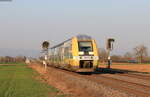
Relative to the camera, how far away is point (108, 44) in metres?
43.3

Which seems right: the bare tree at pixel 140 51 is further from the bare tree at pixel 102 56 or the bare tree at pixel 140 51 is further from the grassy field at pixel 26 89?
the grassy field at pixel 26 89

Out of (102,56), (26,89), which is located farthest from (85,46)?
(102,56)

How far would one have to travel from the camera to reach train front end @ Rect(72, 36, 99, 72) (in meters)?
31.0

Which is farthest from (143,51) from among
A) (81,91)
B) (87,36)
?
(81,91)

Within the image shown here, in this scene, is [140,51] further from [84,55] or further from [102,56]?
[84,55]

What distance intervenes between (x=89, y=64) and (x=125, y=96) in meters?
17.3

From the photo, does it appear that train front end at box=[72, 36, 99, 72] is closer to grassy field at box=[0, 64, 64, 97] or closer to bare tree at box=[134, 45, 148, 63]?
grassy field at box=[0, 64, 64, 97]

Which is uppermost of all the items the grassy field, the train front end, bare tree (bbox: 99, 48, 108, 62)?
bare tree (bbox: 99, 48, 108, 62)

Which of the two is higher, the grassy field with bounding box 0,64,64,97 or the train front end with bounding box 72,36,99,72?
the train front end with bounding box 72,36,99,72

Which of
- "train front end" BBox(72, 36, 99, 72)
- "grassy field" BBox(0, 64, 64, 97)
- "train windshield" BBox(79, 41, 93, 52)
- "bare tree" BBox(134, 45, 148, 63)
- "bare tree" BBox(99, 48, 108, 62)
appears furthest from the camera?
"bare tree" BBox(134, 45, 148, 63)

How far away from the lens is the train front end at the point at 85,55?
31000mm

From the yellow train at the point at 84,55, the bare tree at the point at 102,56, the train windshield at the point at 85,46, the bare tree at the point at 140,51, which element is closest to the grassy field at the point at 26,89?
the yellow train at the point at 84,55

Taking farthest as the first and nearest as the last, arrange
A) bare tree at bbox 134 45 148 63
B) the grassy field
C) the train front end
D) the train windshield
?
bare tree at bbox 134 45 148 63, the train windshield, the train front end, the grassy field

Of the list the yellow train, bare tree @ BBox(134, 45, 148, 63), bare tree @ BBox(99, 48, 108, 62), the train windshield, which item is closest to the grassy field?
the yellow train
